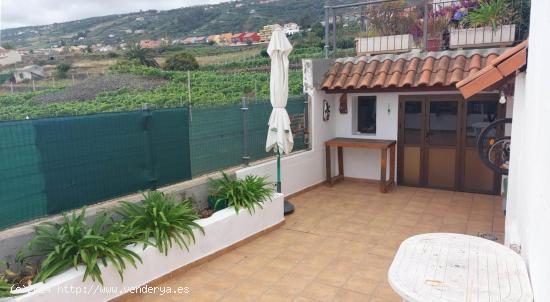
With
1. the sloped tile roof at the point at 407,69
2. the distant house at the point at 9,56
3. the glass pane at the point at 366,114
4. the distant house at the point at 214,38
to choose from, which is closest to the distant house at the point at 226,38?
the distant house at the point at 214,38

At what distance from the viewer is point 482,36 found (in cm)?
790

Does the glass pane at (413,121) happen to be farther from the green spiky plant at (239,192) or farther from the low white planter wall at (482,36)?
the green spiky plant at (239,192)

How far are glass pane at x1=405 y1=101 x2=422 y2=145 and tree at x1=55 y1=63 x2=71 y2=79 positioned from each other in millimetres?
23692

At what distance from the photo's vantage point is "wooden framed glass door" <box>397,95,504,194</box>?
26.1 feet

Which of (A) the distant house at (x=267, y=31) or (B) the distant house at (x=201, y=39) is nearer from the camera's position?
(A) the distant house at (x=267, y=31)

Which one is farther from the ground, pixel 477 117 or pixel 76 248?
pixel 477 117

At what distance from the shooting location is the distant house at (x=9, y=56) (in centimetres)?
2283

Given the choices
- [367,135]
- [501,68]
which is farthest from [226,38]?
[501,68]

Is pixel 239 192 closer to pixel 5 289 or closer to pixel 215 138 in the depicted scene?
pixel 215 138

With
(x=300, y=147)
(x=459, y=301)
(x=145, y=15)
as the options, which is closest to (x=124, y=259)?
(x=459, y=301)

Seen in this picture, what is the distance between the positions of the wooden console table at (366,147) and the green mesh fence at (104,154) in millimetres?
2621

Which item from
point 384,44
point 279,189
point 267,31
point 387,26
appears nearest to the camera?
point 279,189

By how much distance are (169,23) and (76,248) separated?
103ft

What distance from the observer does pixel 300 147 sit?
27.9 feet
